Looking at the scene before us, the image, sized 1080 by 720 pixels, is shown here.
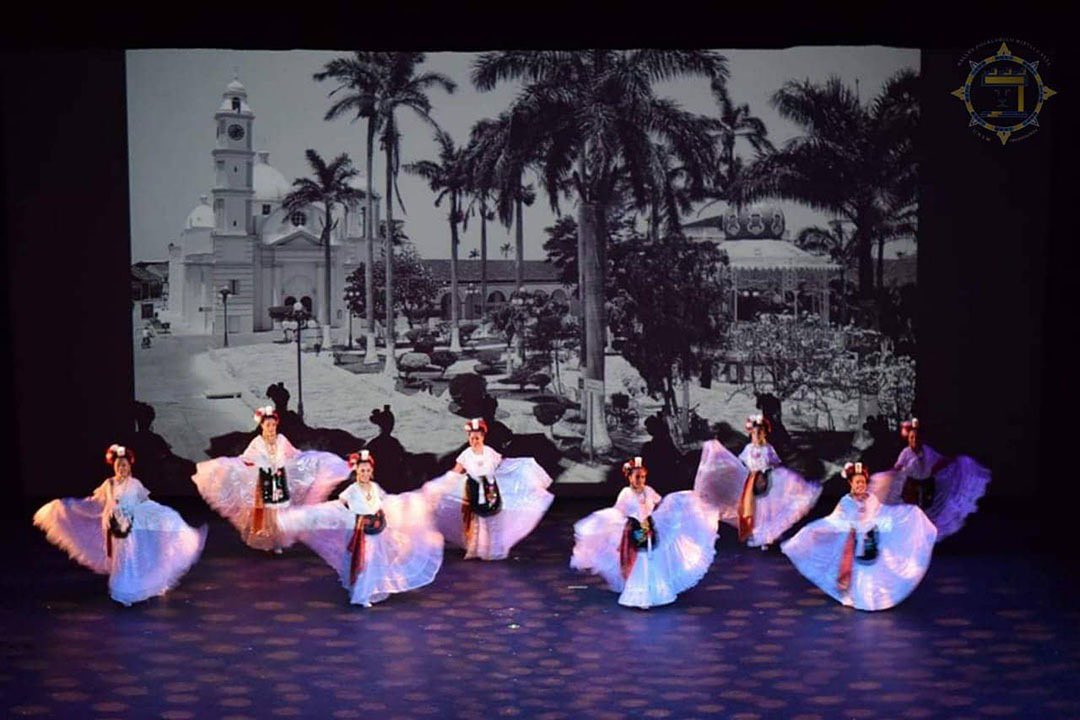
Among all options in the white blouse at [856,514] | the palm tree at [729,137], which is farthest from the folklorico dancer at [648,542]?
the palm tree at [729,137]

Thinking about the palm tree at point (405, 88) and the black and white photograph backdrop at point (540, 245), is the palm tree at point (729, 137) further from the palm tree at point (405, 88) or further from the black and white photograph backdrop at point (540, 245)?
the palm tree at point (405, 88)

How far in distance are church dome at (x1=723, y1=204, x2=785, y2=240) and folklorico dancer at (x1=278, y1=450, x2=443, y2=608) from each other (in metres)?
3.55

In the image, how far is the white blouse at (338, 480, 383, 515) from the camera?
7.34 meters

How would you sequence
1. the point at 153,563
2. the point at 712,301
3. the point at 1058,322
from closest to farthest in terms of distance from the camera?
1. the point at 153,563
2. the point at 1058,322
3. the point at 712,301

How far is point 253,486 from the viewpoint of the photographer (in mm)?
8406

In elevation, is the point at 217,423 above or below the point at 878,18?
below

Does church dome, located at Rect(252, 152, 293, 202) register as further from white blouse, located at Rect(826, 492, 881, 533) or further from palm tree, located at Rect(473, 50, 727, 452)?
white blouse, located at Rect(826, 492, 881, 533)

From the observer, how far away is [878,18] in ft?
Answer: 24.1

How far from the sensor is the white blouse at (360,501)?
24.1 feet

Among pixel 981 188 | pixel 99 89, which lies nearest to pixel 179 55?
pixel 99 89

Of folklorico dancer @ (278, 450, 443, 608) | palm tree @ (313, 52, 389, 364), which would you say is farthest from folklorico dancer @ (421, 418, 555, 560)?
palm tree @ (313, 52, 389, 364)

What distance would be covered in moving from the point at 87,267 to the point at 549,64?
355 cm

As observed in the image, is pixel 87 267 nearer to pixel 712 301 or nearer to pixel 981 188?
pixel 712 301

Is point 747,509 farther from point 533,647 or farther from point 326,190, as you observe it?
point 326,190
